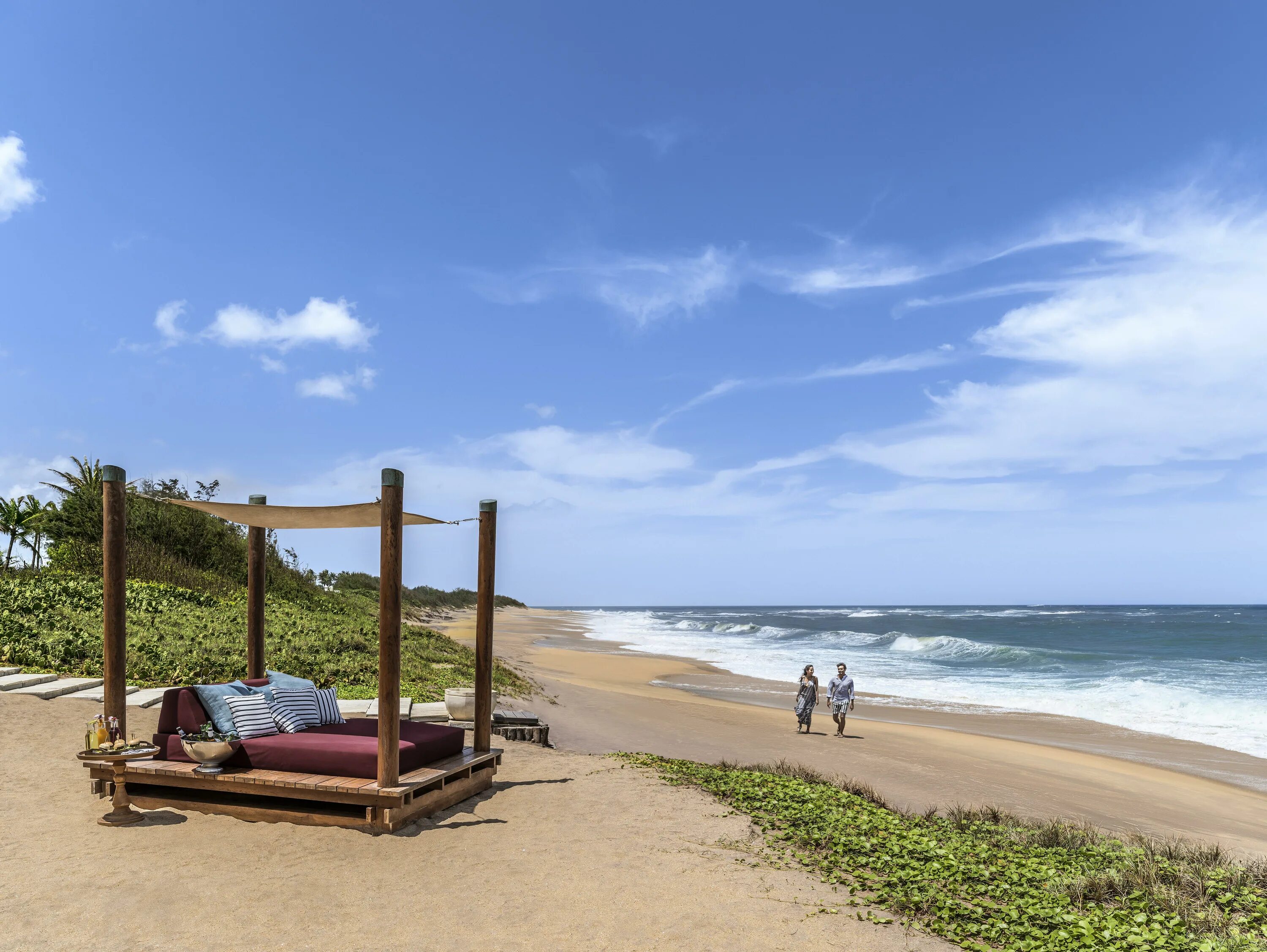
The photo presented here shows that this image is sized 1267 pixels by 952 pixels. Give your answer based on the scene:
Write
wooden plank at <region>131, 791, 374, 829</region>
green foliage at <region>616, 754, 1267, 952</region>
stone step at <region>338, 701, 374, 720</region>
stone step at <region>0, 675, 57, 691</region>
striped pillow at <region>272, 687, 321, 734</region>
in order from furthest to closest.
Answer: stone step at <region>0, 675, 57, 691</region>, stone step at <region>338, 701, 374, 720</region>, striped pillow at <region>272, 687, 321, 734</region>, wooden plank at <region>131, 791, 374, 829</region>, green foliage at <region>616, 754, 1267, 952</region>

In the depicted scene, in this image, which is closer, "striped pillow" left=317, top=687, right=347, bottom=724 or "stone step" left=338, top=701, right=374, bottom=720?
"striped pillow" left=317, top=687, right=347, bottom=724

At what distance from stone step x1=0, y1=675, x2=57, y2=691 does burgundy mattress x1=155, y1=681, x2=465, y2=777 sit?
5.63m

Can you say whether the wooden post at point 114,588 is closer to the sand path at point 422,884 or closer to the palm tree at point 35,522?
the sand path at point 422,884

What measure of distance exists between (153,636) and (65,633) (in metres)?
1.35

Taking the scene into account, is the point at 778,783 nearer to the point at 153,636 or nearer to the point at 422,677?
the point at 422,677

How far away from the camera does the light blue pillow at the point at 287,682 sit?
873cm

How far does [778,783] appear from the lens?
30.9ft

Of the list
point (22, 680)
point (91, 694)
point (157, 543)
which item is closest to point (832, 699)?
point (91, 694)

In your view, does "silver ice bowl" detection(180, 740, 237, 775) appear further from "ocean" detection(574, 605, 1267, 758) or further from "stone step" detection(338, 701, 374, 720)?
"ocean" detection(574, 605, 1267, 758)

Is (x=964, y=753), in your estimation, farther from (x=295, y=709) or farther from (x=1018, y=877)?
(x=295, y=709)

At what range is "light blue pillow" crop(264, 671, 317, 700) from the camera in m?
8.73

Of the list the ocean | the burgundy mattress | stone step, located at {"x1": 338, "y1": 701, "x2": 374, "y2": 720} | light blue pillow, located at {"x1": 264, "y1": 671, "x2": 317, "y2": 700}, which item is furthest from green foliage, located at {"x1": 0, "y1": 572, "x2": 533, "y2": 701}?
the ocean

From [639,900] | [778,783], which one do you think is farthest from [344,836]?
[778,783]

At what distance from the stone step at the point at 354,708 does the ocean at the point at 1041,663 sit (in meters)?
16.4
